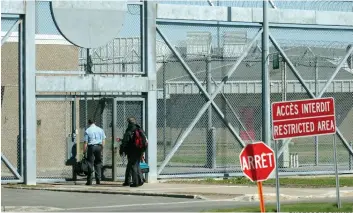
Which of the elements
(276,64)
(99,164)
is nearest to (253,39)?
(276,64)

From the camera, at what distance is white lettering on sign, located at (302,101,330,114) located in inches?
608

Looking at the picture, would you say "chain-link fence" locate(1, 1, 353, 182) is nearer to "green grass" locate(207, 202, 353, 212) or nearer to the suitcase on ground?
the suitcase on ground

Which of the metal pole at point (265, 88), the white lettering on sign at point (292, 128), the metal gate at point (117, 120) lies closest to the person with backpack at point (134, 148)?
the metal gate at point (117, 120)

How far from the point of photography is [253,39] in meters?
25.4

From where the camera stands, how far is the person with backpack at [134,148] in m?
22.1

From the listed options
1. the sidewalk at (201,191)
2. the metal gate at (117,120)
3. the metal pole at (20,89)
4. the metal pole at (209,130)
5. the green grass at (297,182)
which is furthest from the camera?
the metal pole at (209,130)

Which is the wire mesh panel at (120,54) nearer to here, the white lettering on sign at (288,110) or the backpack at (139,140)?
the backpack at (139,140)

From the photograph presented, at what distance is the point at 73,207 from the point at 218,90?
834cm

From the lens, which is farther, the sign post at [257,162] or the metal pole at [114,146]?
the metal pole at [114,146]

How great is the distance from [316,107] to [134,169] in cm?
736

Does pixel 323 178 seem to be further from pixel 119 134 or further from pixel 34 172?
pixel 34 172

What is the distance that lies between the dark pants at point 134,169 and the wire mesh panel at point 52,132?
4.49 m

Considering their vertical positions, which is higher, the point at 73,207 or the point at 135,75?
the point at 135,75

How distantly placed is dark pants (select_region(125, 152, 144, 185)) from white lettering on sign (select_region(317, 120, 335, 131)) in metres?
7.25
